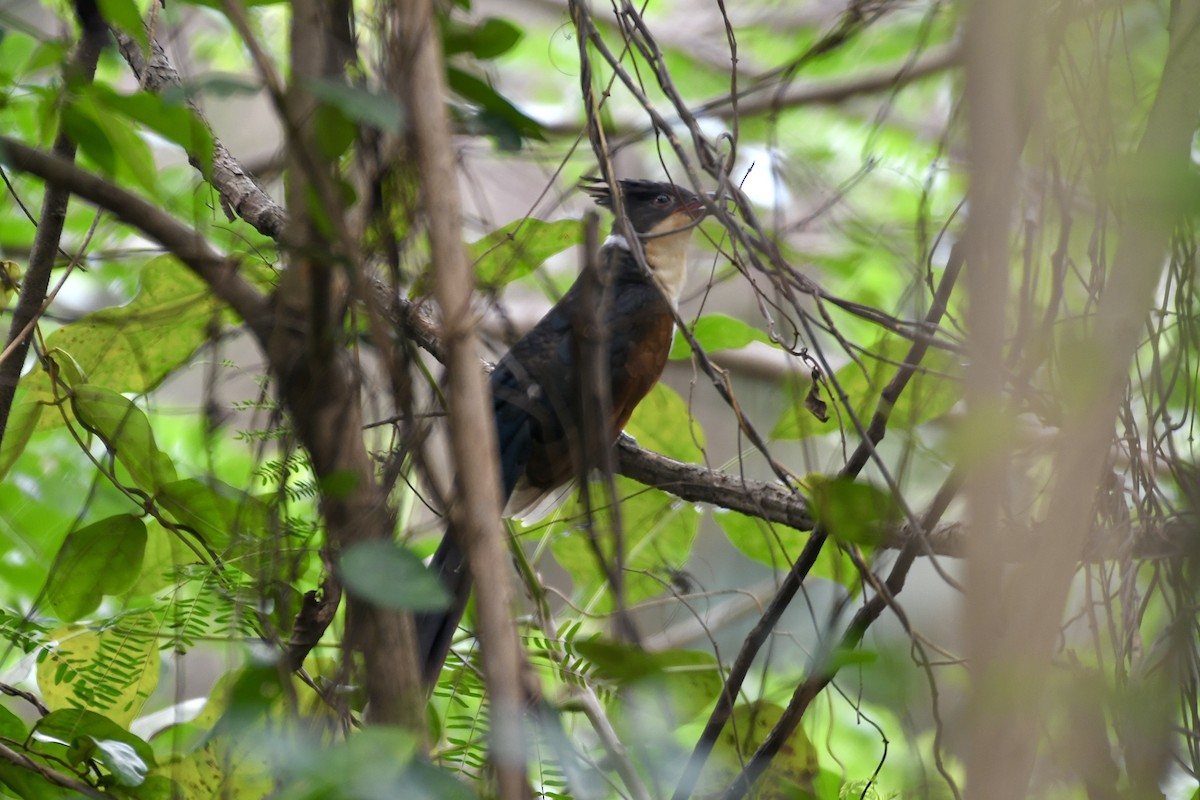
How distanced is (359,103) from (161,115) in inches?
8.5

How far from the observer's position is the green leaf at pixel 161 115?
0.79 m

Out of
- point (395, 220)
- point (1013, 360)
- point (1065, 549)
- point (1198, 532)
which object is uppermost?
point (1013, 360)

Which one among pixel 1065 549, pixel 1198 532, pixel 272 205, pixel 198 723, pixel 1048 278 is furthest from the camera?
pixel 272 205

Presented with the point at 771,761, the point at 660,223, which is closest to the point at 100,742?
the point at 771,761

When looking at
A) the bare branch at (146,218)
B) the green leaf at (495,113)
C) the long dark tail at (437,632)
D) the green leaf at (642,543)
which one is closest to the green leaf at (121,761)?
the long dark tail at (437,632)

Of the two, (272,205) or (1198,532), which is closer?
(1198,532)

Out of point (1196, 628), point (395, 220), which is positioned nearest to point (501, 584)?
point (395, 220)

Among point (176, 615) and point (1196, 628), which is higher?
point (1196, 628)

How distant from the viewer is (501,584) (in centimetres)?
73

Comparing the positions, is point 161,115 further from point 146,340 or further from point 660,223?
point 660,223

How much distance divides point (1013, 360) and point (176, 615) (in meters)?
0.97

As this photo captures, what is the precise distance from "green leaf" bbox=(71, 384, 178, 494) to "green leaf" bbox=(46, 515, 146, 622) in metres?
0.07

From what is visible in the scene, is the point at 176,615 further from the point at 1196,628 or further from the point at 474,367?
the point at 1196,628

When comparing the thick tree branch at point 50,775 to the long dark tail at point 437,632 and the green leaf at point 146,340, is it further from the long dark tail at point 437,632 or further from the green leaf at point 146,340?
the green leaf at point 146,340
